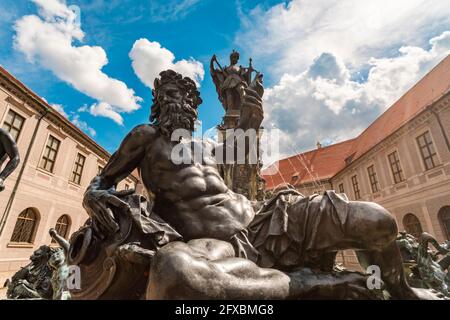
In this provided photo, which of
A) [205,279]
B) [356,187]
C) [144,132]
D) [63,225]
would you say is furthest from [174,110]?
[356,187]

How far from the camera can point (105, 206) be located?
58.7 inches

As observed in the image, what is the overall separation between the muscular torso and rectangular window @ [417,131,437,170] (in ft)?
51.7

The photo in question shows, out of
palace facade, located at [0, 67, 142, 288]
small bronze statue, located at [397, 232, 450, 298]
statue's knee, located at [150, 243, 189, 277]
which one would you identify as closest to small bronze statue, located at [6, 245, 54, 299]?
statue's knee, located at [150, 243, 189, 277]

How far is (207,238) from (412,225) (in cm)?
1733

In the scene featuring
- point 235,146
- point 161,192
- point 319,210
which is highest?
point 235,146

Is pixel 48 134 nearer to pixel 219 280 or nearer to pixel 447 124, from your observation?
pixel 219 280

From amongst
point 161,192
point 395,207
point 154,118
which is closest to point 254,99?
point 154,118

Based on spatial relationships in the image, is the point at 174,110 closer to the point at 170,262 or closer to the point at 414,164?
the point at 170,262

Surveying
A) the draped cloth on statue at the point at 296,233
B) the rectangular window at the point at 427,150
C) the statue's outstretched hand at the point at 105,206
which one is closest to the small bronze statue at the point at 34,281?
the statue's outstretched hand at the point at 105,206

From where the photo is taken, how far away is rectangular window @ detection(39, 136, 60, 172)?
13586mm

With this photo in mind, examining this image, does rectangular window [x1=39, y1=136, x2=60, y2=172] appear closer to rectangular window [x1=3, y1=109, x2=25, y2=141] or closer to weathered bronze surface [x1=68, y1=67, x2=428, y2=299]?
rectangular window [x1=3, y1=109, x2=25, y2=141]

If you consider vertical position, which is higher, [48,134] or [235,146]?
A: [48,134]
